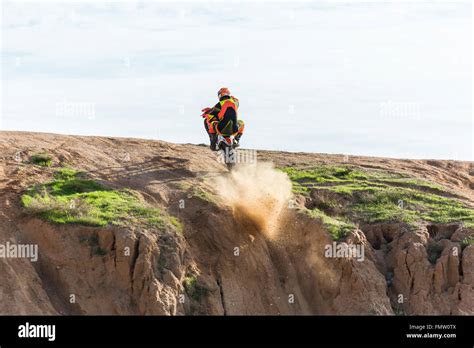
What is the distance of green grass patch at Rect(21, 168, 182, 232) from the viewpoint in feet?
96.3

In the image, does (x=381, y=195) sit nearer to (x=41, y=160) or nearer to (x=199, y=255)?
(x=199, y=255)

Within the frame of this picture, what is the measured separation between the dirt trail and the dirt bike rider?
1023 millimetres

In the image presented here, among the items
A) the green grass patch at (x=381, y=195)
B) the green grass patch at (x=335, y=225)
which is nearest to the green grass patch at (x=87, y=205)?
the green grass patch at (x=335, y=225)

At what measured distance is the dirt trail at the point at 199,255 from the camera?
92.9 feet

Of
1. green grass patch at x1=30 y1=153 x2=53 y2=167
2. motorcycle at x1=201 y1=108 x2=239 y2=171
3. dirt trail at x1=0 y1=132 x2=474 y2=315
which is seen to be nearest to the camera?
dirt trail at x1=0 y1=132 x2=474 y2=315

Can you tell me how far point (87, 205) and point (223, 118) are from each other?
517cm

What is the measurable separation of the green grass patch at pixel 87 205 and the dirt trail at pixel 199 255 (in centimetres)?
27

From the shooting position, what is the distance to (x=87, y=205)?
1179 inches

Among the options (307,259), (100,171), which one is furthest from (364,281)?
(100,171)

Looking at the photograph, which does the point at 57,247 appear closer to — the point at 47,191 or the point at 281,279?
the point at 47,191

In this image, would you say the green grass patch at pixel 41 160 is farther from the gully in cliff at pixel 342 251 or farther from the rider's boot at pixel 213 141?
the gully in cliff at pixel 342 251

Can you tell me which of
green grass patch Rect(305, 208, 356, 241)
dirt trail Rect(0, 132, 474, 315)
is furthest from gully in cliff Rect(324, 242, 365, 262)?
green grass patch Rect(305, 208, 356, 241)

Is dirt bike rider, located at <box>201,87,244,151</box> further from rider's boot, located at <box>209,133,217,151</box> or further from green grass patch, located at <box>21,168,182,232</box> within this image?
green grass patch, located at <box>21,168,182,232</box>

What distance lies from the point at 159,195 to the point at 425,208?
703cm
